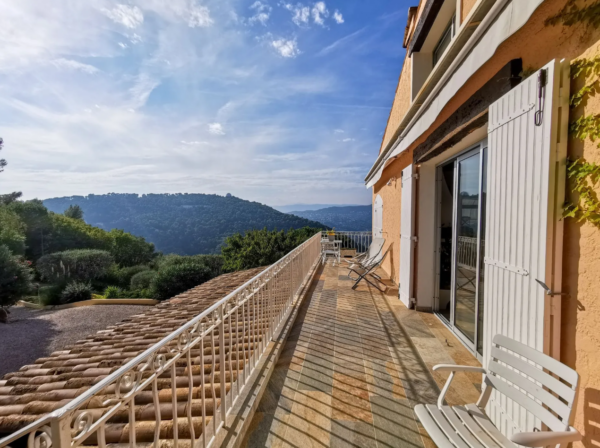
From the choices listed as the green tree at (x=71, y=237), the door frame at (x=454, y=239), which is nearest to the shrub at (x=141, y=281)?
the green tree at (x=71, y=237)

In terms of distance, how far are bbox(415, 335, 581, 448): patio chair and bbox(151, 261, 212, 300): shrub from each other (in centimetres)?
1419

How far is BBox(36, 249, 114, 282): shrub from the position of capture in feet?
66.1

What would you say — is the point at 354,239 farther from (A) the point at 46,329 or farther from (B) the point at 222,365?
(A) the point at 46,329

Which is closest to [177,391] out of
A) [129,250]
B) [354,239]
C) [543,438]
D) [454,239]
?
[543,438]

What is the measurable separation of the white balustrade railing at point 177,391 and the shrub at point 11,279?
49.3 feet

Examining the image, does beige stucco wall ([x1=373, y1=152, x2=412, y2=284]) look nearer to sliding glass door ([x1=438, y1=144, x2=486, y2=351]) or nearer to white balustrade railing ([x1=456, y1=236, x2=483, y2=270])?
sliding glass door ([x1=438, y1=144, x2=486, y2=351])

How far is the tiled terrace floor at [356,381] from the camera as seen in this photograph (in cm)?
204

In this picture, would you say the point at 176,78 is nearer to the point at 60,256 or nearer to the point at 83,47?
the point at 83,47

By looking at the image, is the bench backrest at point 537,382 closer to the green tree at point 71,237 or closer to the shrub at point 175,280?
the shrub at point 175,280

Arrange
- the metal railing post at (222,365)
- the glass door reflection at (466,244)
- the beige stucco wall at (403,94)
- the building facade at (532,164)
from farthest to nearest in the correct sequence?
the beige stucco wall at (403,94) → the glass door reflection at (466,244) → the metal railing post at (222,365) → the building facade at (532,164)

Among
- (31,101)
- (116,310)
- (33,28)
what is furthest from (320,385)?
(116,310)

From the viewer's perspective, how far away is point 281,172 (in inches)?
1011

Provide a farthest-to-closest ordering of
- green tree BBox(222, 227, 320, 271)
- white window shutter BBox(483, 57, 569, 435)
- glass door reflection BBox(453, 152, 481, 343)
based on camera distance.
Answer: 1. green tree BBox(222, 227, 320, 271)
2. glass door reflection BBox(453, 152, 481, 343)
3. white window shutter BBox(483, 57, 569, 435)

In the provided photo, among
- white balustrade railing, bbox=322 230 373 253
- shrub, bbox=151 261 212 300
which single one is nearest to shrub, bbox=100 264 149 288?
shrub, bbox=151 261 212 300
